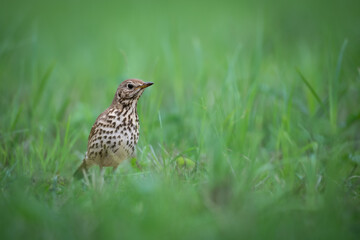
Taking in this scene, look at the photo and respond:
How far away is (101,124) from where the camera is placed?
396cm

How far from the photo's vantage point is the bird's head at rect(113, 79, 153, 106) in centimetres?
397

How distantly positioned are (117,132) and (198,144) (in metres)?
0.78

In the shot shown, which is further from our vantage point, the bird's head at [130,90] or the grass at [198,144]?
the bird's head at [130,90]

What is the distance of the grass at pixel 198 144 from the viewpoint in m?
2.52

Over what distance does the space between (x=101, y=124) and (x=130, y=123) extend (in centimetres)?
29

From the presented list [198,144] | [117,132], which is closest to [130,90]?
[117,132]

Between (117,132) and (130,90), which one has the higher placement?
(130,90)

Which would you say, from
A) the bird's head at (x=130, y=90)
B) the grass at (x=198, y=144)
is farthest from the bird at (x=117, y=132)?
the grass at (x=198, y=144)

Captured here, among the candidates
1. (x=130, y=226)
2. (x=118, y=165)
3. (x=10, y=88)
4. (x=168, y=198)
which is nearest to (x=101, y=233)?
(x=130, y=226)

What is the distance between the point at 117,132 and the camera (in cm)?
387

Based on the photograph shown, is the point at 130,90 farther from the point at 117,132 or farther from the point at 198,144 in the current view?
the point at 198,144

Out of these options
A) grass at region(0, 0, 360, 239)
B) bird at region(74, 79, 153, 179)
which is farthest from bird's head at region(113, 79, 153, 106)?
grass at region(0, 0, 360, 239)

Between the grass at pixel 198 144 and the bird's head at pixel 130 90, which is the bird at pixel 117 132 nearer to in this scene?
the bird's head at pixel 130 90

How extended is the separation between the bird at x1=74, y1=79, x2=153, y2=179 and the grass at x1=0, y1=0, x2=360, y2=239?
0.18 m
